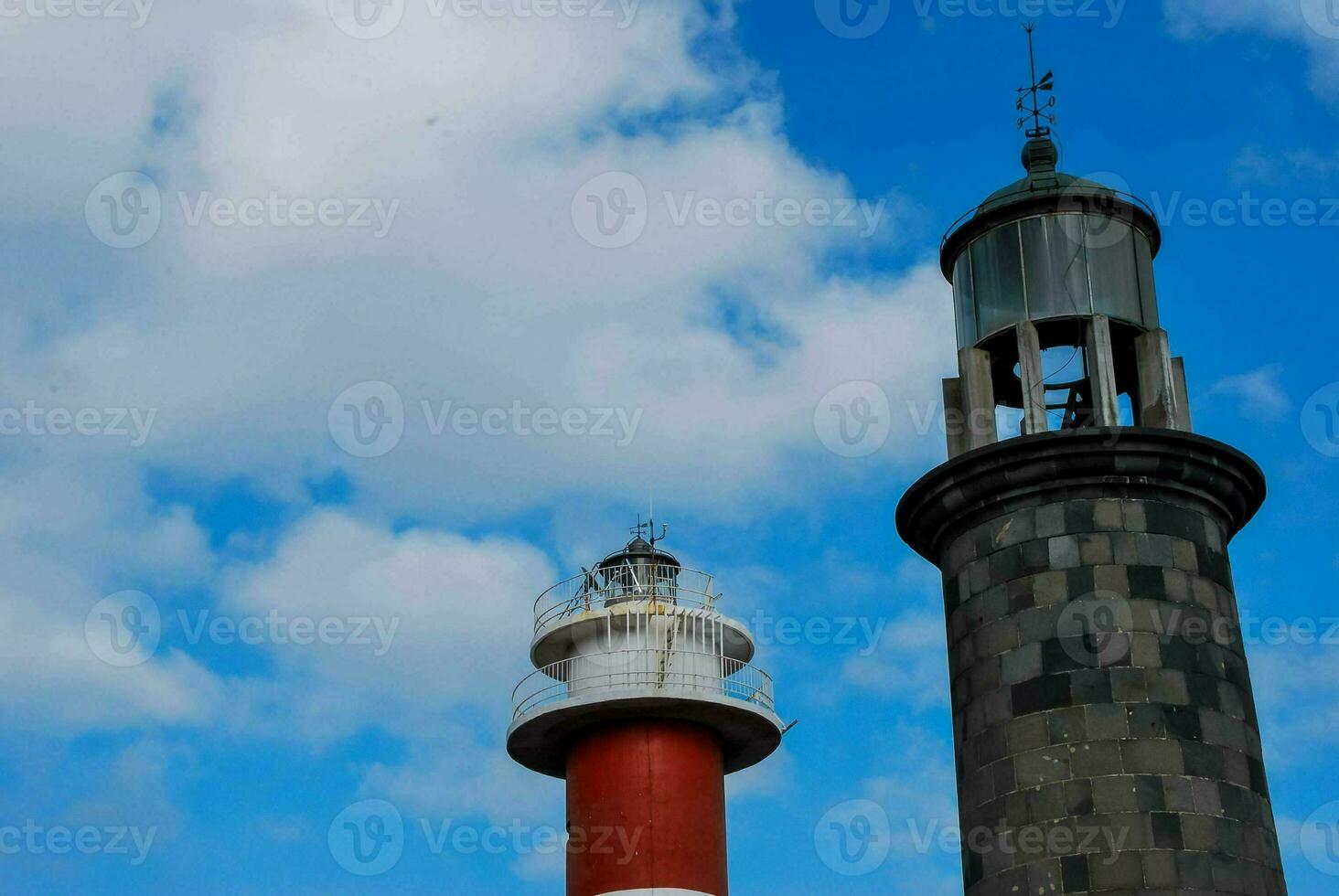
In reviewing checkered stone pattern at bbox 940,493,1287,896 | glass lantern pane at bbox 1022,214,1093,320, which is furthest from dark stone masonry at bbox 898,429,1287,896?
glass lantern pane at bbox 1022,214,1093,320

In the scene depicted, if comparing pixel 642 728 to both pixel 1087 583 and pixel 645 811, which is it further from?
pixel 1087 583

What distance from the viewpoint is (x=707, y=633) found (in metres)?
34.1

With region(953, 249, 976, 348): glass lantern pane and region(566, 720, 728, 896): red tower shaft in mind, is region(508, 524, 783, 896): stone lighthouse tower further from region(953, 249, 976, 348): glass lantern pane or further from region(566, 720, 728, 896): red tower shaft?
region(953, 249, 976, 348): glass lantern pane

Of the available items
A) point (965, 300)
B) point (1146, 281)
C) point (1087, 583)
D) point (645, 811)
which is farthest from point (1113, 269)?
point (645, 811)

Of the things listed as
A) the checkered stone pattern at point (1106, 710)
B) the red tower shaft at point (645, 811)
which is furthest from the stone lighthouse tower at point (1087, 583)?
the red tower shaft at point (645, 811)

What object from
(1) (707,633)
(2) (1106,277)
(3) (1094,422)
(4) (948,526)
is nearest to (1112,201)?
(2) (1106,277)

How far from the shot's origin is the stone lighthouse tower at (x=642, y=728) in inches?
1267

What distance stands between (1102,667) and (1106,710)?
1.37 feet

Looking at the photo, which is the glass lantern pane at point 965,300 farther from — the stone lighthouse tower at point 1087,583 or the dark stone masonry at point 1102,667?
the dark stone masonry at point 1102,667

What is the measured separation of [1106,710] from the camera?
16.2 meters

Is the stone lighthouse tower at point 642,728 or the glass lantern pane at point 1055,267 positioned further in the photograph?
the stone lighthouse tower at point 642,728

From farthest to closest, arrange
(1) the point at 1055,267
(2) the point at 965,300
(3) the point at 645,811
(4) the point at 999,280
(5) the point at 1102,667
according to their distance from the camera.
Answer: (3) the point at 645,811, (2) the point at 965,300, (4) the point at 999,280, (1) the point at 1055,267, (5) the point at 1102,667

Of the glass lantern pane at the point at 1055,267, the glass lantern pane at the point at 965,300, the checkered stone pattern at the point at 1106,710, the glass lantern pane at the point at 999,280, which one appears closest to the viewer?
the checkered stone pattern at the point at 1106,710

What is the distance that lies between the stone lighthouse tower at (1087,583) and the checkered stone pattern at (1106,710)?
0.7 inches
